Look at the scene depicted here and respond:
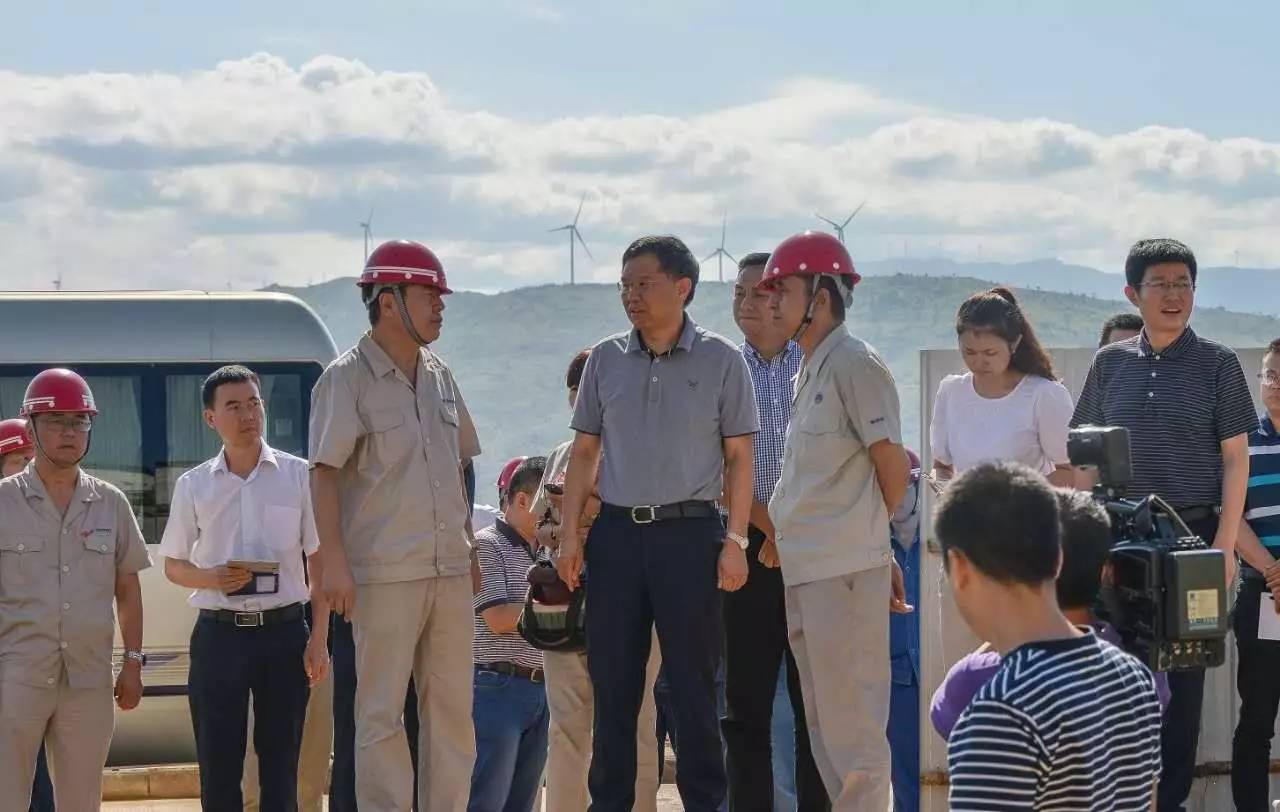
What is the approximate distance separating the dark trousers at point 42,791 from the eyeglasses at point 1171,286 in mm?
4767

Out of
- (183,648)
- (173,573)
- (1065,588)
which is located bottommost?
(183,648)

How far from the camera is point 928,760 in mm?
6816

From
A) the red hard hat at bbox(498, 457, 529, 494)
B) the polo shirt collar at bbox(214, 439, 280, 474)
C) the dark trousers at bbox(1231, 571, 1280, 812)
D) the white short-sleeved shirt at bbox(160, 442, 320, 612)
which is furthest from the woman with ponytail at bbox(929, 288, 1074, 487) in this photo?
the polo shirt collar at bbox(214, 439, 280, 474)

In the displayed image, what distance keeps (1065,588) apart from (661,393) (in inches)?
103

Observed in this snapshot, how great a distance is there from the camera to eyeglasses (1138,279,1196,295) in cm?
603

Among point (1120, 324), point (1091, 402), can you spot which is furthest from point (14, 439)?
point (1120, 324)

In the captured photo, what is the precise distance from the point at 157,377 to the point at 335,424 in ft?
17.3

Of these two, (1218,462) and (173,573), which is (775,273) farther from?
(173,573)

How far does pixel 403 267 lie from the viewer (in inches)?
225

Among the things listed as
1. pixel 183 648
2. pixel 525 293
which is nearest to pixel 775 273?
pixel 183 648

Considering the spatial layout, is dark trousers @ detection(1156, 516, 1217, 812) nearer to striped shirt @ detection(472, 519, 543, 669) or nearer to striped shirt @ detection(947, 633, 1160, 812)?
striped shirt @ detection(472, 519, 543, 669)

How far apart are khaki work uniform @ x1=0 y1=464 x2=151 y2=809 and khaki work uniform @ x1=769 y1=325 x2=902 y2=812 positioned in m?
2.55

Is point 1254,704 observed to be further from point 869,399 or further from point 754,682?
point 869,399

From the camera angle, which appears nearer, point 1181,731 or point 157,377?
point 1181,731
